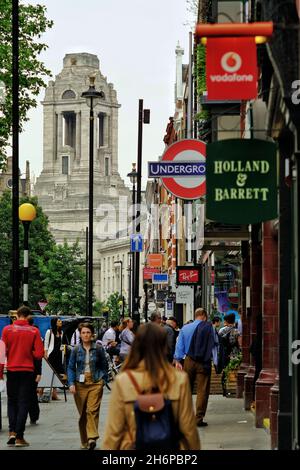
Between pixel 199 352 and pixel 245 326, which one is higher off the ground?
pixel 245 326

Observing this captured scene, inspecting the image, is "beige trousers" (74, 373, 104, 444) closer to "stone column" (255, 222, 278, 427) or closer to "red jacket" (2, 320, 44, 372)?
"red jacket" (2, 320, 44, 372)

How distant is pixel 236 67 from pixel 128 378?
11.1 feet

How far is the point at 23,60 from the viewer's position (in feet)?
142

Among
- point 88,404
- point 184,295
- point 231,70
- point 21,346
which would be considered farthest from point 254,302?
point 184,295

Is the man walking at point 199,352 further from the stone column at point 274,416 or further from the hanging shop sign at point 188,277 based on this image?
the hanging shop sign at point 188,277

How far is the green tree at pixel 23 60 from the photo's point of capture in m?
42.5

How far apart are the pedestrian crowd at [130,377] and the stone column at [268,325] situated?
4.09ft

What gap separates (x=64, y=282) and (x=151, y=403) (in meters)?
106

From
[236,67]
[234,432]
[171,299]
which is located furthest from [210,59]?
[171,299]

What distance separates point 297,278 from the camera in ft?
37.3

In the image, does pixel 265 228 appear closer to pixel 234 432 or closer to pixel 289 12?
pixel 234 432

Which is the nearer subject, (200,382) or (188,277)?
(200,382)

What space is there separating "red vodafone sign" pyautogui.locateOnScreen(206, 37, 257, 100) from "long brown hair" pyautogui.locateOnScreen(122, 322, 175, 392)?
2.95m

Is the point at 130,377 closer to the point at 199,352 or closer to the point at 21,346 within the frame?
the point at 21,346
